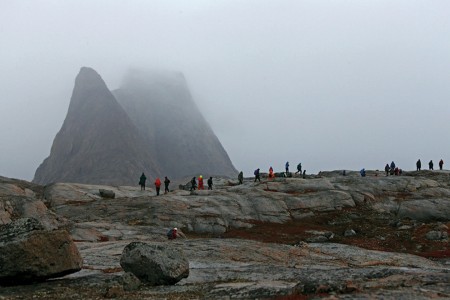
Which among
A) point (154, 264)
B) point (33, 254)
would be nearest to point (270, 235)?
point (154, 264)

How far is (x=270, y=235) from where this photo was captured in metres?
56.1

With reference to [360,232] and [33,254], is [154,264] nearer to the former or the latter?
[33,254]

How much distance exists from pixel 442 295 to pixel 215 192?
196 feet

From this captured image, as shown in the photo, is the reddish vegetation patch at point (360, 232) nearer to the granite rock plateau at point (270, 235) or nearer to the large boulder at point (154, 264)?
the granite rock plateau at point (270, 235)

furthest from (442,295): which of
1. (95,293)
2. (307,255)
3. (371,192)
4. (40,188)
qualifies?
(40,188)

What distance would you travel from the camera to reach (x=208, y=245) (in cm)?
3738

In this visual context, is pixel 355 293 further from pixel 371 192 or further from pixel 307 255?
pixel 371 192

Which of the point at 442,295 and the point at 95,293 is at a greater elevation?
the point at 442,295

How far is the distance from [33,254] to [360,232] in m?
47.4

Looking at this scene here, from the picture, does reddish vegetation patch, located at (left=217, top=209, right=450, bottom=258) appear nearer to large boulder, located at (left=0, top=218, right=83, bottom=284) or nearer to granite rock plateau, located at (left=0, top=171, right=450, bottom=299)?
granite rock plateau, located at (left=0, top=171, right=450, bottom=299)

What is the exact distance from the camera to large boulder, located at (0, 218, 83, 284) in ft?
71.0

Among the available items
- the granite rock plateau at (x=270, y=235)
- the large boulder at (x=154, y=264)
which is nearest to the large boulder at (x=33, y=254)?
the granite rock plateau at (x=270, y=235)

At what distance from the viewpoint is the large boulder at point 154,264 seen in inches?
888

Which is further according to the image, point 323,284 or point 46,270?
point 46,270
